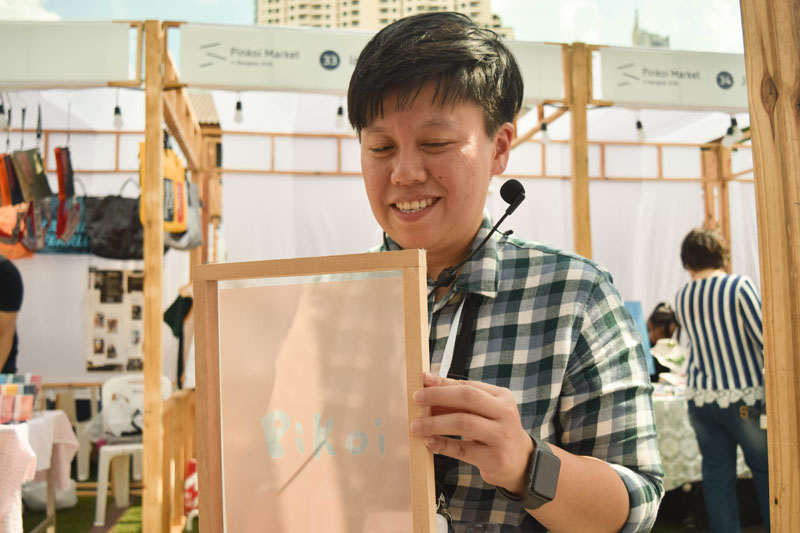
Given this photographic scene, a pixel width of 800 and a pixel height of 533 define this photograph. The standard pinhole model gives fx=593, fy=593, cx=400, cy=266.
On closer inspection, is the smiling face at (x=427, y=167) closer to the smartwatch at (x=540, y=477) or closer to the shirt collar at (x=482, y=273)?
the shirt collar at (x=482, y=273)

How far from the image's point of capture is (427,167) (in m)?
0.76

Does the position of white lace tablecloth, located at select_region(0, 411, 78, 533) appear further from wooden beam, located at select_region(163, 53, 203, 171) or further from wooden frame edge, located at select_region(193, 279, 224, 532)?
wooden frame edge, located at select_region(193, 279, 224, 532)

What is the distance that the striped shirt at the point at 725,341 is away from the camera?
285cm

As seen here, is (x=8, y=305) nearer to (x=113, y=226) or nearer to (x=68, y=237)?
(x=68, y=237)

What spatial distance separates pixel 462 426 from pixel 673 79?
146 inches

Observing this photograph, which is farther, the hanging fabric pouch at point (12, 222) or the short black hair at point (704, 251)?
the hanging fabric pouch at point (12, 222)

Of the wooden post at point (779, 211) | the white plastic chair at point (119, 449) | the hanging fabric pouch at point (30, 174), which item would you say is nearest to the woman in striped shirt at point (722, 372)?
the wooden post at point (779, 211)

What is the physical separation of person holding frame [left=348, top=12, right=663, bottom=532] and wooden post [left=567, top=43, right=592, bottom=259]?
9.23ft

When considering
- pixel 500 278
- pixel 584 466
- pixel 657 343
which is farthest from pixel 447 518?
pixel 657 343

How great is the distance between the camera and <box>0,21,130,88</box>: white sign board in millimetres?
2959

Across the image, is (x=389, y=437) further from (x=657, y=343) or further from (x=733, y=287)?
(x=657, y=343)

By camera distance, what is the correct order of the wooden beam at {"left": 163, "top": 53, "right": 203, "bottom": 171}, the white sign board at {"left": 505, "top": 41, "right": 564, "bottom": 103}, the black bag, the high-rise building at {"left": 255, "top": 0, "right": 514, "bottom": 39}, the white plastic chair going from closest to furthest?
1. the wooden beam at {"left": 163, "top": 53, "right": 203, "bottom": 171}
2. the white sign board at {"left": 505, "top": 41, "right": 564, "bottom": 103}
3. the white plastic chair
4. the black bag
5. the high-rise building at {"left": 255, "top": 0, "right": 514, "bottom": 39}

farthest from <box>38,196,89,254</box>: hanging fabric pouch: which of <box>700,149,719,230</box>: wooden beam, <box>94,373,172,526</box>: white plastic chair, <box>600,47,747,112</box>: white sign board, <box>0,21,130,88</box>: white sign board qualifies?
<box>700,149,719,230</box>: wooden beam

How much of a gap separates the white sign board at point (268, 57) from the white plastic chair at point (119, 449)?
1.91 m
